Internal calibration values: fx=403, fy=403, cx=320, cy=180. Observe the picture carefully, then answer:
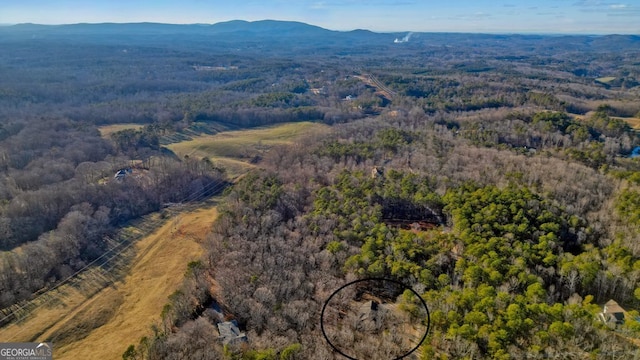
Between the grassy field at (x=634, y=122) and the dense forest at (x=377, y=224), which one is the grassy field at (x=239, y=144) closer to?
the dense forest at (x=377, y=224)

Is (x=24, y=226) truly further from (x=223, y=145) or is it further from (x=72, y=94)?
(x=72, y=94)

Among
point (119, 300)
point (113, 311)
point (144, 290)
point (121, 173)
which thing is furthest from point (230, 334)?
point (121, 173)

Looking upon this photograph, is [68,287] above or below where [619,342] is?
below

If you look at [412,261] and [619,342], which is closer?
[619,342]

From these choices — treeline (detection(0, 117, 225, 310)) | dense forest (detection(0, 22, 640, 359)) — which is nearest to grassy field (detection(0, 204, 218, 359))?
dense forest (detection(0, 22, 640, 359))

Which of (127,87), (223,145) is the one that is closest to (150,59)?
(127,87)

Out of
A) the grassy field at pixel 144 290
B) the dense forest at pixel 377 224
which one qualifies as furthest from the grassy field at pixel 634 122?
the grassy field at pixel 144 290
